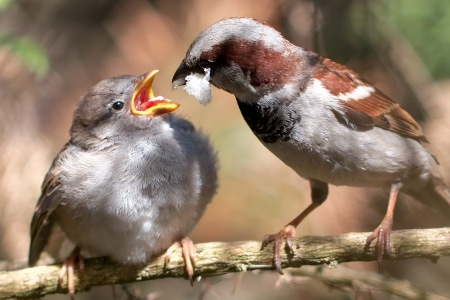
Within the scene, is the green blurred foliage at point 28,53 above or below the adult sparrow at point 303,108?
above

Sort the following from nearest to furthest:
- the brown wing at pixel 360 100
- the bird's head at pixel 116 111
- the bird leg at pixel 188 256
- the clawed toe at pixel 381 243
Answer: the clawed toe at pixel 381 243
the bird leg at pixel 188 256
the brown wing at pixel 360 100
the bird's head at pixel 116 111

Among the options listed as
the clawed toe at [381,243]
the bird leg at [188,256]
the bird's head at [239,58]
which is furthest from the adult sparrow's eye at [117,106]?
the clawed toe at [381,243]

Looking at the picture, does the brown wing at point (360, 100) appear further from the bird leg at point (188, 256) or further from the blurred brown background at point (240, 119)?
the bird leg at point (188, 256)

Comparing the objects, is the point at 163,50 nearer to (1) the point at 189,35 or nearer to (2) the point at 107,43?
(1) the point at 189,35

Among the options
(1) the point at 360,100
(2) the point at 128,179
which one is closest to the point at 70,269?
(2) the point at 128,179

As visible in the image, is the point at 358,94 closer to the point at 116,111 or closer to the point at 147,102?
the point at 147,102

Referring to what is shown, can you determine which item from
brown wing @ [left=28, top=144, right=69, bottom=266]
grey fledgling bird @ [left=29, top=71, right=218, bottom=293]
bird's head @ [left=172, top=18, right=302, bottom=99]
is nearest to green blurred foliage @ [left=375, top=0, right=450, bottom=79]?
bird's head @ [left=172, top=18, right=302, bottom=99]

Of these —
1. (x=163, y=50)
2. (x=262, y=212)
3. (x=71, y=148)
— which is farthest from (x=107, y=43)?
(x=71, y=148)
